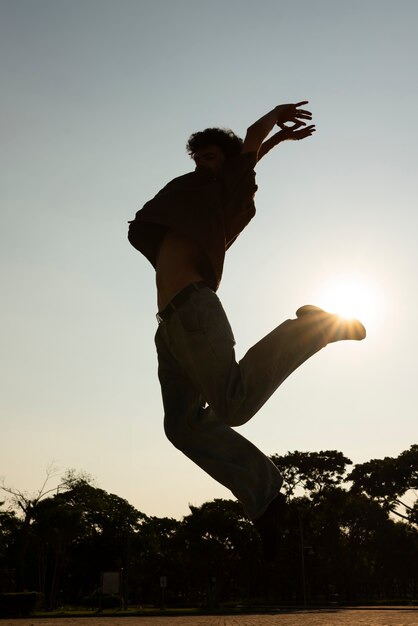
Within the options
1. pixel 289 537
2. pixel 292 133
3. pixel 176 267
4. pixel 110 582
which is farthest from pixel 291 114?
pixel 289 537

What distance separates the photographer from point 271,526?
3.05 meters

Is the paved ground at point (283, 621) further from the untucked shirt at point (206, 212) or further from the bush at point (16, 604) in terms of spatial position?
the untucked shirt at point (206, 212)

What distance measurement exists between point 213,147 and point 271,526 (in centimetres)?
209

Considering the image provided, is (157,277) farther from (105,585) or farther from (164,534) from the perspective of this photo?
(164,534)

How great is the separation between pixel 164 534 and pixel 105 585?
140 feet

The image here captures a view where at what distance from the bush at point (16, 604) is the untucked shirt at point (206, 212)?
109 ft

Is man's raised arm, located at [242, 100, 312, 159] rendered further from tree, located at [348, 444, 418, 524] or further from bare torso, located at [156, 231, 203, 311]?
tree, located at [348, 444, 418, 524]

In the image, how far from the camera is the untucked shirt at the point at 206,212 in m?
3.34

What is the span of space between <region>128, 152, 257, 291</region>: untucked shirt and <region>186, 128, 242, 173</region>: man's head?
85 millimetres

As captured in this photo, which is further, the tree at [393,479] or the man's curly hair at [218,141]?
the tree at [393,479]

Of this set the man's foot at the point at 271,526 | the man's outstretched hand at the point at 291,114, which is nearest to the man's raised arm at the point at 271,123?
the man's outstretched hand at the point at 291,114

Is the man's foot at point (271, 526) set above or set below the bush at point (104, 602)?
Answer: above

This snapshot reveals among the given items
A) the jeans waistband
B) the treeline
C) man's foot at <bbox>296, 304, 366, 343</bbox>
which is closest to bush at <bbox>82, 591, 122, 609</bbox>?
the treeline

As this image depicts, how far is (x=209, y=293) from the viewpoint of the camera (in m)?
3.20
